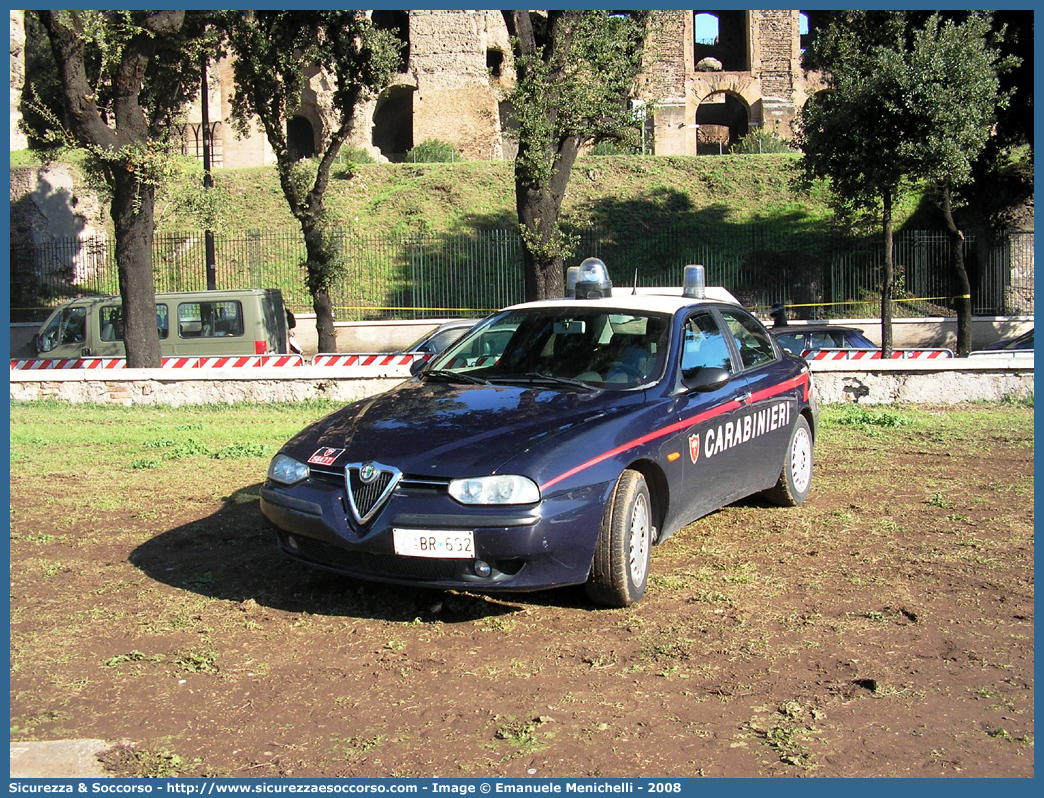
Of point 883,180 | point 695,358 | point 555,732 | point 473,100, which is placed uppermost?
point 473,100

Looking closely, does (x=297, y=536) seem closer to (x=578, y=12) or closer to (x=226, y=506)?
(x=226, y=506)

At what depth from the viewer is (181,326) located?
61.2 feet

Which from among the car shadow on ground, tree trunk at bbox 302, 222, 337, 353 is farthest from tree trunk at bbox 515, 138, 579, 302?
the car shadow on ground

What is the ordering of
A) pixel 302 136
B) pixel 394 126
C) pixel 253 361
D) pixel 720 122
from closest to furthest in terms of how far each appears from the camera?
pixel 253 361, pixel 394 126, pixel 302 136, pixel 720 122

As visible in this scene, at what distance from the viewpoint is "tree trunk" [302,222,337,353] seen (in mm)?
17938

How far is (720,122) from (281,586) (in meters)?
44.5

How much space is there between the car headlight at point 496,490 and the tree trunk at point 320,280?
14.2m

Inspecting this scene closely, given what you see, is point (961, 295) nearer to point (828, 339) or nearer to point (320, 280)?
point (828, 339)

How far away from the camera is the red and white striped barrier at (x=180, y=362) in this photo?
15.2 m

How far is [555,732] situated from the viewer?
364cm

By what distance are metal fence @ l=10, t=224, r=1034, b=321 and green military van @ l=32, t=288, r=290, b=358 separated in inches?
220

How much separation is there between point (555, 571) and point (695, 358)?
78.0 inches

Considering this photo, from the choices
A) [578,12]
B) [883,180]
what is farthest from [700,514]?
[883,180]

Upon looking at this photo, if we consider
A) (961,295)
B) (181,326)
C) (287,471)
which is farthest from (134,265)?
(961,295)
